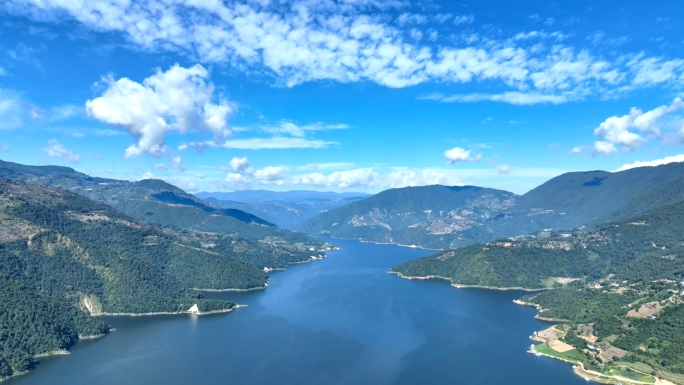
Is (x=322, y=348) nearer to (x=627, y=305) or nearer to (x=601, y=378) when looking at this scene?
(x=601, y=378)

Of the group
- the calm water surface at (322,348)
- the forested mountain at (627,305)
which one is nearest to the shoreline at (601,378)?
the forested mountain at (627,305)

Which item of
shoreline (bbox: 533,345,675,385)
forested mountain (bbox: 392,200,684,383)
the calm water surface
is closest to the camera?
shoreline (bbox: 533,345,675,385)

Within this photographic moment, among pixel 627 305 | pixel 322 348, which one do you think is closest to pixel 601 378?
pixel 627 305

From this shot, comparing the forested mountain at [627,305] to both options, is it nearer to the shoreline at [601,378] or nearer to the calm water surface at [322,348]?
the shoreline at [601,378]

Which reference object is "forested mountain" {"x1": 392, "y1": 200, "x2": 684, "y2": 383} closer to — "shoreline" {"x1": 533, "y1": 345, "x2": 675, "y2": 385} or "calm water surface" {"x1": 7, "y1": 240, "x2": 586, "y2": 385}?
"shoreline" {"x1": 533, "y1": 345, "x2": 675, "y2": 385}

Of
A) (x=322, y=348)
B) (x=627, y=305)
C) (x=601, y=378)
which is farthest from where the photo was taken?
(x=627, y=305)

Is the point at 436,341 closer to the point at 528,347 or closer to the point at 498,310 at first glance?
the point at 528,347

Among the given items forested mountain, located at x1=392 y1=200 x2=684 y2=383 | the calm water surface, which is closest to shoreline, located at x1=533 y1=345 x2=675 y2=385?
forested mountain, located at x1=392 y1=200 x2=684 y2=383

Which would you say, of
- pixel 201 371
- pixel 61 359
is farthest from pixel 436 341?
pixel 61 359
